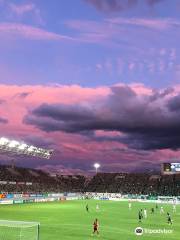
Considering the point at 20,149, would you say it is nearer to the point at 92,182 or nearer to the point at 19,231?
the point at 19,231

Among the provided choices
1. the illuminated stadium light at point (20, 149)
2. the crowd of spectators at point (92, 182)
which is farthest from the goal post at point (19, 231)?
the crowd of spectators at point (92, 182)

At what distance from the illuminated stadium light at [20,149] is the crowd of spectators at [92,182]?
5944cm

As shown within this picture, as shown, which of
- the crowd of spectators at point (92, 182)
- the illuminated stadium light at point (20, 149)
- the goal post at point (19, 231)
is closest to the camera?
the goal post at point (19, 231)

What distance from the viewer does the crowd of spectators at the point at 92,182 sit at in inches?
5389

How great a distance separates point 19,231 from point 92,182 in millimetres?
137123

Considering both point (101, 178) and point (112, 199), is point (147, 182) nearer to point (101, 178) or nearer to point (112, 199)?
point (101, 178)

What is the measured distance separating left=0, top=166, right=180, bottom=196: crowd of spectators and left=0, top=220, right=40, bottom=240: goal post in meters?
79.7

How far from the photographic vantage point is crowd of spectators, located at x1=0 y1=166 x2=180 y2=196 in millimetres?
136875

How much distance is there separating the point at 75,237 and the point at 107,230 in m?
5.89

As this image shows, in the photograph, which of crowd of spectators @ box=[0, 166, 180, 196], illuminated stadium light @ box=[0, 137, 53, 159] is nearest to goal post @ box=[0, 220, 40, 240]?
illuminated stadium light @ box=[0, 137, 53, 159]

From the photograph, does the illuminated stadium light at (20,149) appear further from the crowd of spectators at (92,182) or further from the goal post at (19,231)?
the crowd of spectators at (92,182)

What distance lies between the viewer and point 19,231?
4175cm

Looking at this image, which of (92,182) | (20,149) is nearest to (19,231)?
(20,149)

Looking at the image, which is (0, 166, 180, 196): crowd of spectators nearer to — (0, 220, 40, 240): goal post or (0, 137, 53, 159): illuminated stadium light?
(0, 137, 53, 159): illuminated stadium light
